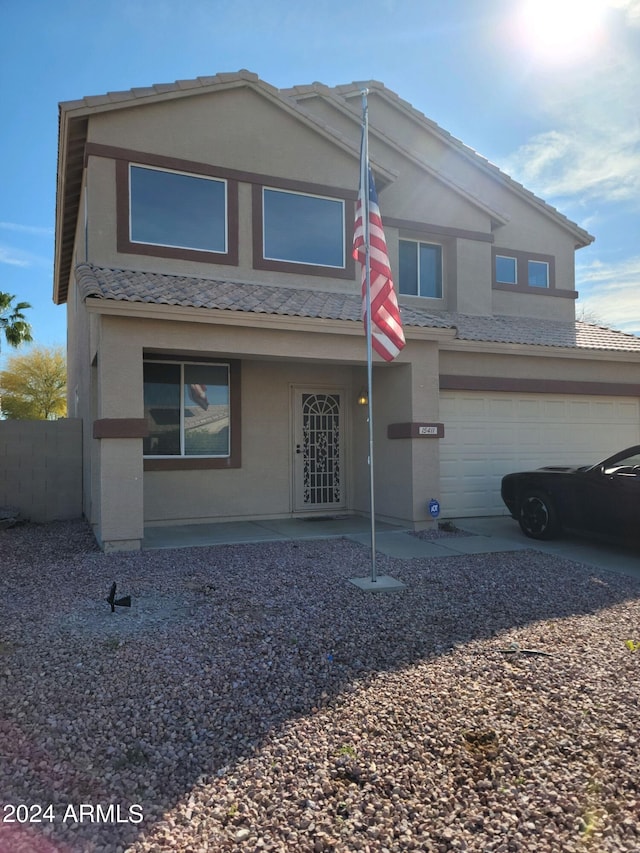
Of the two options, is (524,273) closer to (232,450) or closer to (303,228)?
(303,228)

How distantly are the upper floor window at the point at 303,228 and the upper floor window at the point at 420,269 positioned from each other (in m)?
2.01

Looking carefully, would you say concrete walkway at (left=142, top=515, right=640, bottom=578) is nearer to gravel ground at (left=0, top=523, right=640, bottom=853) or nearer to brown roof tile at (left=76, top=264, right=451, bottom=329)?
gravel ground at (left=0, top=523, right=640, bottom=853)

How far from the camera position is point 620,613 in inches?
228

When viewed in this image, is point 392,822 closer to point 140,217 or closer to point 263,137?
point 140,217

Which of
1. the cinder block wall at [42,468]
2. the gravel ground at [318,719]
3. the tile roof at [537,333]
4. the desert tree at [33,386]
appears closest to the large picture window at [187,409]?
the cinder block wall at [42,468]

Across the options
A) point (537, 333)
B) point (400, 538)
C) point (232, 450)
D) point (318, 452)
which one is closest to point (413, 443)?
point (400, 538)

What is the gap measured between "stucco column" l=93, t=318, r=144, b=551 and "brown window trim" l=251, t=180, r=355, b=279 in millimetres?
3085

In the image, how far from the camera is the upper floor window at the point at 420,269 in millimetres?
12688

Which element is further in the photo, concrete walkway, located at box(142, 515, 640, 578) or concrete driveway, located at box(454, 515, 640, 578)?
concrete walkway, located at box(142, 515, 640, 578)

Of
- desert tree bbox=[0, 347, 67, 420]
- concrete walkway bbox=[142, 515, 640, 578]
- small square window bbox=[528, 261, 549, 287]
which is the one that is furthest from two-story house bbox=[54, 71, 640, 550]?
desert tree bbox=[0, 347, 67, 420]

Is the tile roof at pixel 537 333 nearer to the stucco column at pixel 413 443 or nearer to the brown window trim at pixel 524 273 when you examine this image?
the brown window trim at pixel 524 273

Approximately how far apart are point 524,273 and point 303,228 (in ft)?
20.8

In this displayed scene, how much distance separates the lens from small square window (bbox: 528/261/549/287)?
14.7 meters

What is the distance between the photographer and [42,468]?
38.1ft
